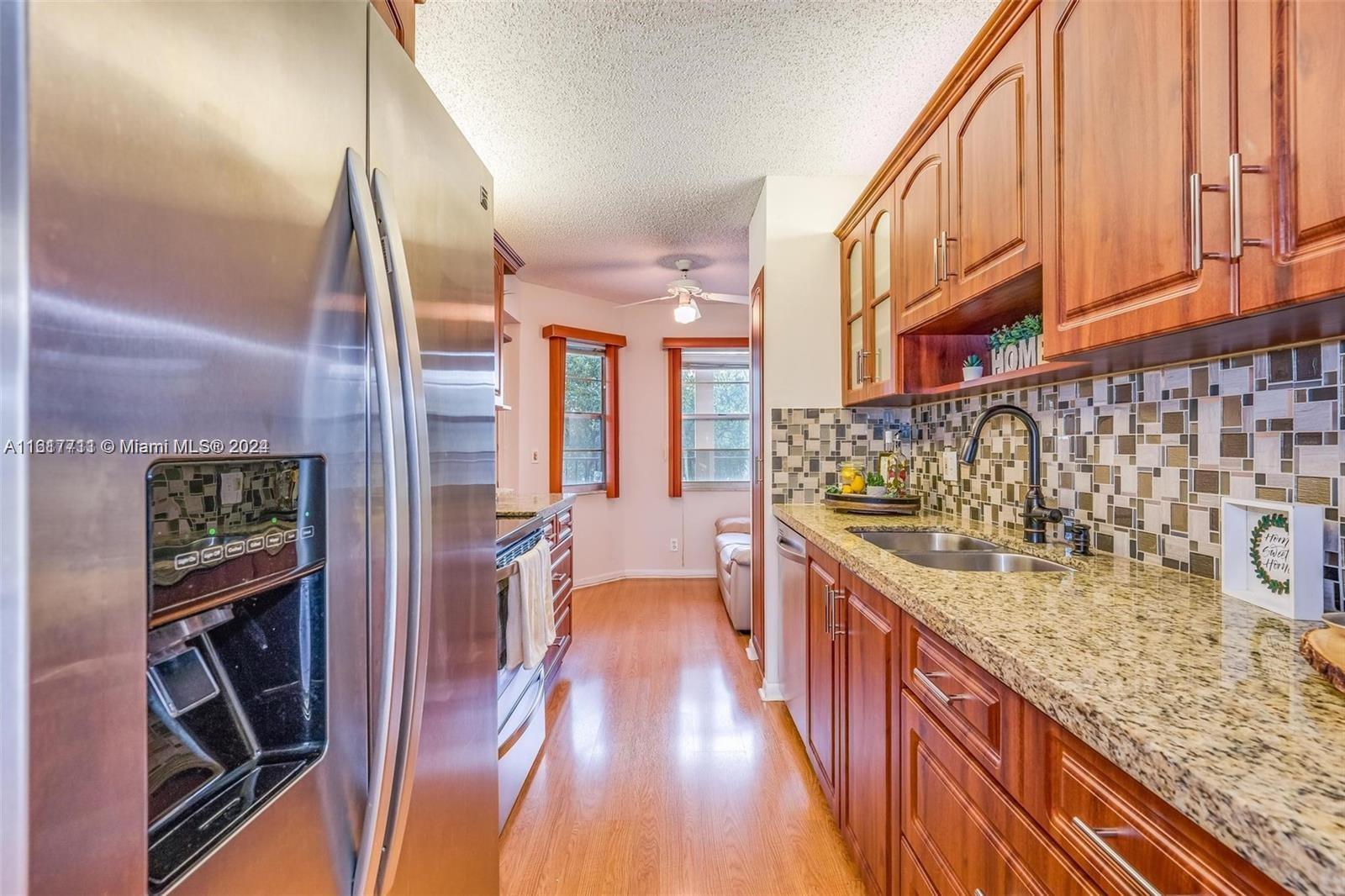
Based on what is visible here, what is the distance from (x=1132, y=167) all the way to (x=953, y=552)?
42.2 inches

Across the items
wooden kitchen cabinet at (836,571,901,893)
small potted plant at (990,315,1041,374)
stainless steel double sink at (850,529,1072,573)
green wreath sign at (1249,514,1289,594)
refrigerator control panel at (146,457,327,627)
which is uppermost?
small potted plant at (990,315,1041,374)

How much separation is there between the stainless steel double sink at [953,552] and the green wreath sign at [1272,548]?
348 millimetres

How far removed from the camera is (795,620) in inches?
91.7

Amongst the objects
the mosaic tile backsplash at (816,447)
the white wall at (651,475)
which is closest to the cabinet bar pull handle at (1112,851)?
the mosaic tile backsplash at (816,447)

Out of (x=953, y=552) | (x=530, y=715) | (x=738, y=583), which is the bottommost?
(x=530, y=715)

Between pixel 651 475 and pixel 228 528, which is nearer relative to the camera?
pixel 228 528

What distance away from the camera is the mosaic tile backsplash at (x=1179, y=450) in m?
1.02

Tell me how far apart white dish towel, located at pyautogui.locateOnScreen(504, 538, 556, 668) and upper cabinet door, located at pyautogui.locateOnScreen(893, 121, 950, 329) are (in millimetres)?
1562

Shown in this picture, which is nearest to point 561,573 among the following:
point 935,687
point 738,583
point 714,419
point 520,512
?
point 520,512

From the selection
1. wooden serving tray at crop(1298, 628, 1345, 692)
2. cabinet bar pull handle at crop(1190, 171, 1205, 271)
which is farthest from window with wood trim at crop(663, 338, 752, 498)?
wooden serving tray at crop(1298, 628, 1345, 692)

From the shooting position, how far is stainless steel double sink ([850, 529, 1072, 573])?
159cm

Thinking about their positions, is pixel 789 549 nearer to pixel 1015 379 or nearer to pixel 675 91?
pixel 1015 379

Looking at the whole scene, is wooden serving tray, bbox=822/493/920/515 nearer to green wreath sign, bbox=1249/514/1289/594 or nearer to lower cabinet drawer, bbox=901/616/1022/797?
lower cabinet drawer, bbox=901/616/1022/797

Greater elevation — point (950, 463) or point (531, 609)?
point (950, 463)
